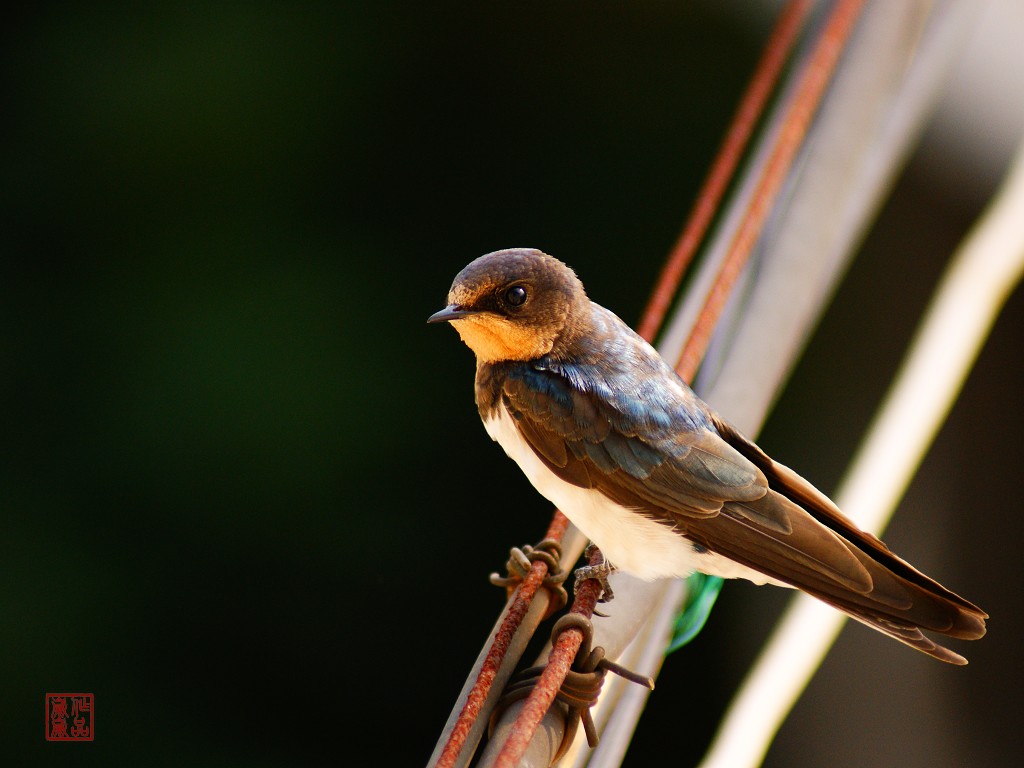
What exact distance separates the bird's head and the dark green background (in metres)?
2.00

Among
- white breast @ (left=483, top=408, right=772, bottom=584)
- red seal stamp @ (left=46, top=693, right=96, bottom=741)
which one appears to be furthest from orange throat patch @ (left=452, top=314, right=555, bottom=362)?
red seal stamp @ (left=46, top=693, right=96, bottom=741)

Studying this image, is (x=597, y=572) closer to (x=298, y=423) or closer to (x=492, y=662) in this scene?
(x=492, y=662)

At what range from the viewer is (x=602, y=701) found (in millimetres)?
1407

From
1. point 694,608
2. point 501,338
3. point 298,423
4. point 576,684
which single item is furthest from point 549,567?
point 298,423

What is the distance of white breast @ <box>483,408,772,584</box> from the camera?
1704 millimetres

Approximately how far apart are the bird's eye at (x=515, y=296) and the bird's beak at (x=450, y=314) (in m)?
0.07

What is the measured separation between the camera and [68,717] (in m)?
3.31

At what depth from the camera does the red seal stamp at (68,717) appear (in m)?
3.29

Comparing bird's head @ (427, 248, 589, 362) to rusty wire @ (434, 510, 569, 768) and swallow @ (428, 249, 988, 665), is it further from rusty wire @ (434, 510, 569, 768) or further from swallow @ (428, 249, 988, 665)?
rusty wire @ (434, 510, 569, 768)

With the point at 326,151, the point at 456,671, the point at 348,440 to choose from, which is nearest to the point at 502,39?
the point at 326,151

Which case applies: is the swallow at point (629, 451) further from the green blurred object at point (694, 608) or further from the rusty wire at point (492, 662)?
the rusty wire at point (492, 662)

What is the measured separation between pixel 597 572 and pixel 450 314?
47 centimetres

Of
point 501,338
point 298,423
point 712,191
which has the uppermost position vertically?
point 712,191

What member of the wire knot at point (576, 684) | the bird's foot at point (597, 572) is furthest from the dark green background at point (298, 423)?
the wire knot at point (576, 684)
